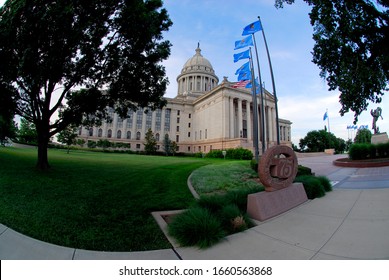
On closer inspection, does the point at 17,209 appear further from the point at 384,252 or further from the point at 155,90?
the point at 155,90

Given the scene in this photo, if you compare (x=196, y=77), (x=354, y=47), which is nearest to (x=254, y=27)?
(x=354, y=47)

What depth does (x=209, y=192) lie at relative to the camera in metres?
8.70

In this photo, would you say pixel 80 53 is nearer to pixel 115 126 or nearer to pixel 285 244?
pixel 285 244

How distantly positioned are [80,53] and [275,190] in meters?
11.0

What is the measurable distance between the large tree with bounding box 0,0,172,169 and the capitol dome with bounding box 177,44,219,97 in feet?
219

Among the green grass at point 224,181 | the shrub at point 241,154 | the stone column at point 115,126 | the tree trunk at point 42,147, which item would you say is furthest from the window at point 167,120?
the tree trunk at point 42,147

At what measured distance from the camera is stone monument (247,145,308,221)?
5.41m

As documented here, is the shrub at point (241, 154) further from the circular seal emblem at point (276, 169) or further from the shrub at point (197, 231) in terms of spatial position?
the shrub at point (197, 231)

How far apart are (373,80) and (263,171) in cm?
822

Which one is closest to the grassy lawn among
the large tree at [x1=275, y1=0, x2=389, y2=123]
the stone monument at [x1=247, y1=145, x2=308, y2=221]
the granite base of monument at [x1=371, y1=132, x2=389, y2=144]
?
the stone monument at [x1=247, y1=145, x2=308, y2=221]

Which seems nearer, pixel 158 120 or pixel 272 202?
pixel 272 202

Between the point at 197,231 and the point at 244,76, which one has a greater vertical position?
the point at 244,76

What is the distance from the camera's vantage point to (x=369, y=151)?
2173 cm

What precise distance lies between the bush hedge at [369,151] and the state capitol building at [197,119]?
27.8m
